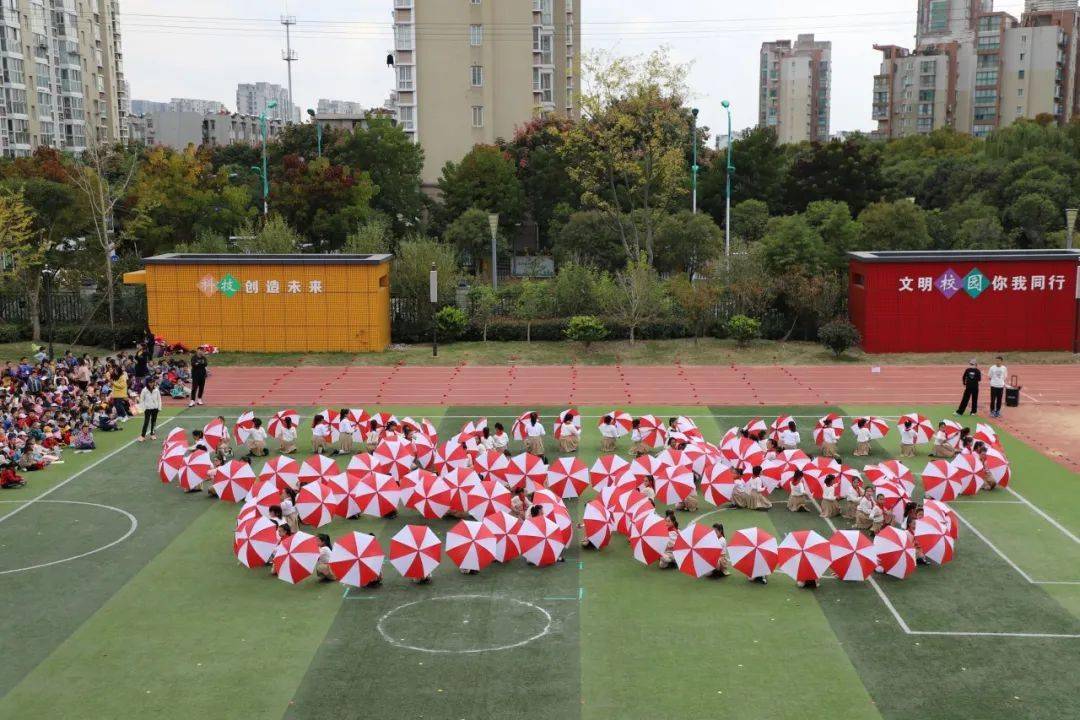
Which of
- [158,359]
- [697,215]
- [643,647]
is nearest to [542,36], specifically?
[697,215]

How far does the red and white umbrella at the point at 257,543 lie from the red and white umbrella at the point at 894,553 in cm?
947

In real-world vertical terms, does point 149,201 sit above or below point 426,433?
above

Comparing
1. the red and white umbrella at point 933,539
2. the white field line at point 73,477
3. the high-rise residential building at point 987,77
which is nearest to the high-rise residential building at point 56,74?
the white field line at point 73,477

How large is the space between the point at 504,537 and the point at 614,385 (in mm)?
16309

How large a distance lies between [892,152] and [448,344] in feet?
192

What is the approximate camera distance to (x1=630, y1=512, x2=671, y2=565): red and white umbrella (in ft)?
57.1

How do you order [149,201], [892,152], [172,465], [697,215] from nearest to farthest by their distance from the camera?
[172,465] → [149,201] → [697,215] → [892,152]

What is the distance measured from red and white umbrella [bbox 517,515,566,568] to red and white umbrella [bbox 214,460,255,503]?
625cm

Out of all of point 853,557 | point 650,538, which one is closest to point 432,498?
point 650,538

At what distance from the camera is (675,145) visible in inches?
2116

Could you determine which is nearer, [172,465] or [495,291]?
[172,465]

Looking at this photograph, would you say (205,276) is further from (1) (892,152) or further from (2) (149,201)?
(1) (892,152)

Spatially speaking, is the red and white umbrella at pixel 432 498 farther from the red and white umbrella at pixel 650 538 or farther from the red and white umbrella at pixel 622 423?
the red and white umbrella at pixel 622 423

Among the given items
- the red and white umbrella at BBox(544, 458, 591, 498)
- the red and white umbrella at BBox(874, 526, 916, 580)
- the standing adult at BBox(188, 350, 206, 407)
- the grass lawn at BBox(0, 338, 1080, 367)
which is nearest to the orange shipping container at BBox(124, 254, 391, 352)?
the grass lawn at BBox(0, 338, 1080, 367)
